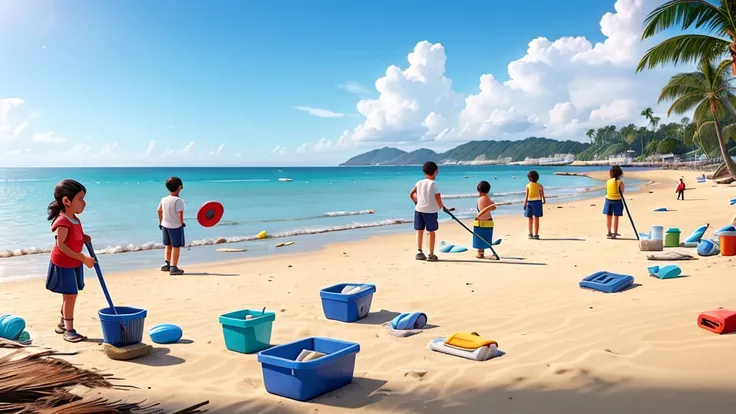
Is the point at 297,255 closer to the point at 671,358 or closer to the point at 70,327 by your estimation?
the point at 70,327

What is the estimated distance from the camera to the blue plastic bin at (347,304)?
5.56 m

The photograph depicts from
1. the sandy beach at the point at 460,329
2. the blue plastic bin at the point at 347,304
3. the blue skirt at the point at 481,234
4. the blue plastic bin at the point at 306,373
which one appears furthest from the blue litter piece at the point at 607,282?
the blue plastic bin at the point at 306,373

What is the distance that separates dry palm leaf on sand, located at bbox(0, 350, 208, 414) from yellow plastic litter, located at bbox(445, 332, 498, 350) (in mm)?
2043

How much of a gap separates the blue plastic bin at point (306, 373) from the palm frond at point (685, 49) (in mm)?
12614

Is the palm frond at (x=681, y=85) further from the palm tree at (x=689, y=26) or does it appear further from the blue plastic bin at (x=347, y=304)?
the blue plastic bin at (x=347, y=304)

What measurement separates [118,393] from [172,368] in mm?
632

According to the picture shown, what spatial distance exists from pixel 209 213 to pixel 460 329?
6.64 meters

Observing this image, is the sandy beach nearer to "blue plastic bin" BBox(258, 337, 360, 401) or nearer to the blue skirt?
"blue plastic bin" BBox(258, 337, 360, 401)

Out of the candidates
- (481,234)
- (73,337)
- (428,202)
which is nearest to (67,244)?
(73,337)

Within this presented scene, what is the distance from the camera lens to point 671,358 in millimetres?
4078

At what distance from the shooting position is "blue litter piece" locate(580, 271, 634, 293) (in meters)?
6.27

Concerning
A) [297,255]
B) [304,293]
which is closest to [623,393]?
[304,293]

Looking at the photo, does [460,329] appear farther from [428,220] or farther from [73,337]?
[428,220]

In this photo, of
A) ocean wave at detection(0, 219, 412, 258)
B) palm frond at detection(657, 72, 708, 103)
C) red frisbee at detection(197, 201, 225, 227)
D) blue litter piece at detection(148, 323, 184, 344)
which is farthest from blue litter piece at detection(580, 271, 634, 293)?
palm frond at detection(657, 72, 708, 103)
